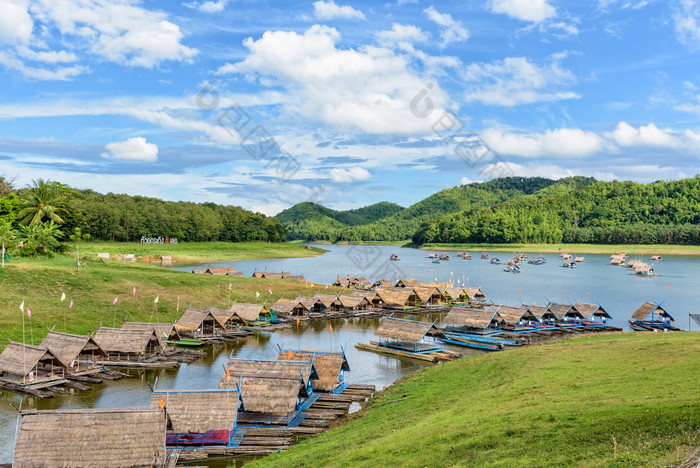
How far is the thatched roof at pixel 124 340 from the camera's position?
120 feet

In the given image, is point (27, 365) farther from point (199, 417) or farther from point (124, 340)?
point (199, 417)

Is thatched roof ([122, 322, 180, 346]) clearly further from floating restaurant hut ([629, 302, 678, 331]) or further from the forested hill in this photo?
the forested hill

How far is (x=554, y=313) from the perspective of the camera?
178 ft

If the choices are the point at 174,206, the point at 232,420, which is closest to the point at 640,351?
the point at 232,420

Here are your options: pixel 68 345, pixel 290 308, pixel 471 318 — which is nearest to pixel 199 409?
pixel 68 345

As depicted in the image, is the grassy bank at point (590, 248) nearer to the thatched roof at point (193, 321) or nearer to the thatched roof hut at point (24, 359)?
the thatched roof at point (193, 321)

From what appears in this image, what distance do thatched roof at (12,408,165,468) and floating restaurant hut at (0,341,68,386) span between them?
43.4ft

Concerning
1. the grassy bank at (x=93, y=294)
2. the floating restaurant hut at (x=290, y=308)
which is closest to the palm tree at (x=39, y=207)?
the grassy bank at (x=93, y=294)

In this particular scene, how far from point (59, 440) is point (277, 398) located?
32.8 ft

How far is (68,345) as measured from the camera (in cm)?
3331

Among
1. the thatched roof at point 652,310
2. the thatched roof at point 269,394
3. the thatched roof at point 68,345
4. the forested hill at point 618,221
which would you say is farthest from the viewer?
the forested hill at point 618,221

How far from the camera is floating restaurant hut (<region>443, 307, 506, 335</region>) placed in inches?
1919

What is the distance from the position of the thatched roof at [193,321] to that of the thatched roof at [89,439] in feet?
87.2

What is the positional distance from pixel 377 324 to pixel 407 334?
15.6 meters
